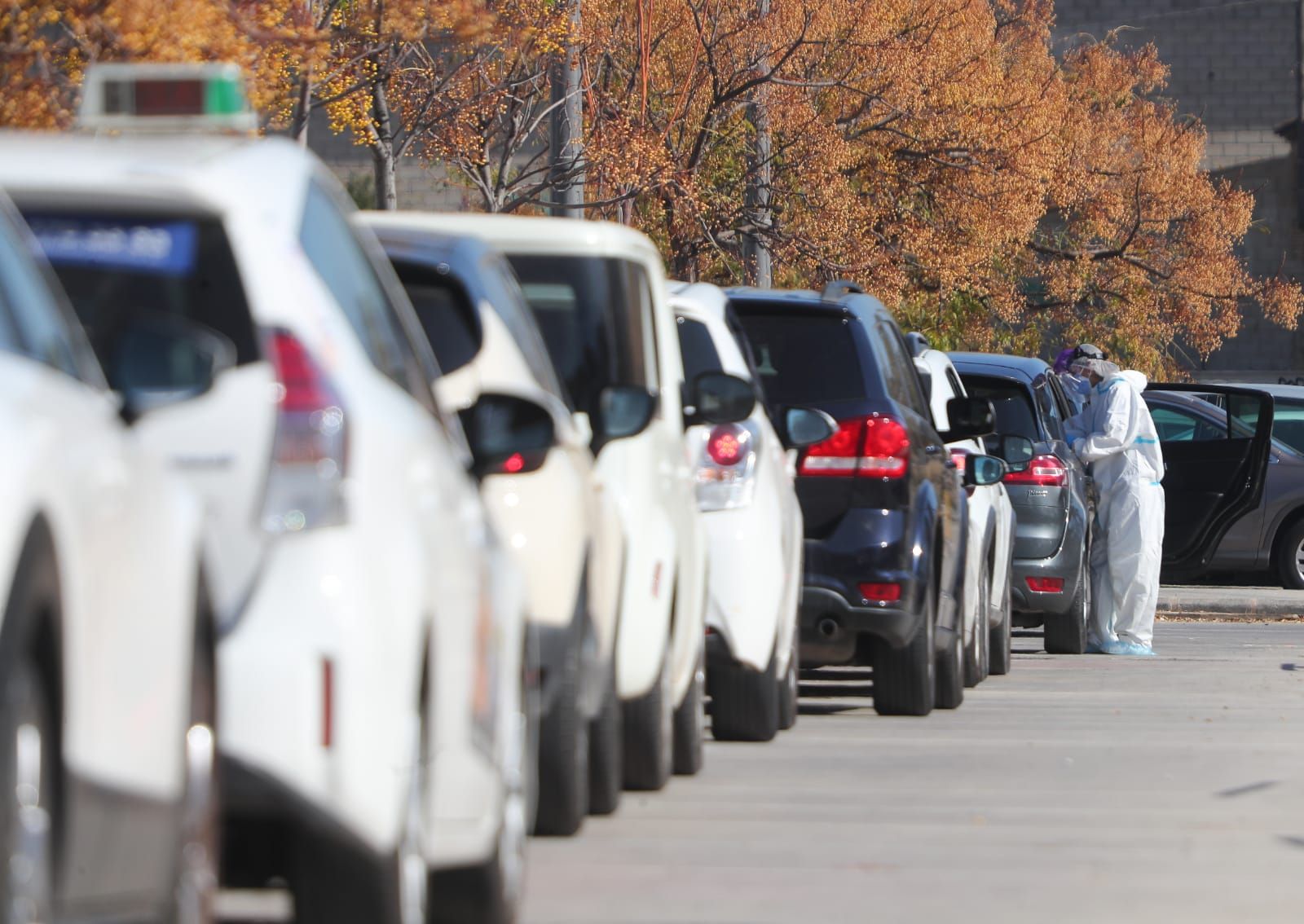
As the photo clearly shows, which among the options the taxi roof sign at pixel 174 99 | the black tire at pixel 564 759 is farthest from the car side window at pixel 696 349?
the taxi roof sign at pixel 174 99

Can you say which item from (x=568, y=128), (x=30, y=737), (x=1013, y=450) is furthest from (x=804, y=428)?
(x=568, y=128)

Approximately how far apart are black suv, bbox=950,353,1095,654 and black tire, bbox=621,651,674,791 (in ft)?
27.3

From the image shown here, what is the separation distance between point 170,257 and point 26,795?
1.62 metres

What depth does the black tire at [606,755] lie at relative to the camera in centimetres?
807

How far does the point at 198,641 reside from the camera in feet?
14.2

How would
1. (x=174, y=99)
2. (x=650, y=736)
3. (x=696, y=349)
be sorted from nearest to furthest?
(x=174, y=99) < (x=650, y=736) < (x=696, y=349)

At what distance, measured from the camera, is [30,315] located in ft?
13.1

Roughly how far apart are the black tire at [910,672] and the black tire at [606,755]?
11.5 feet

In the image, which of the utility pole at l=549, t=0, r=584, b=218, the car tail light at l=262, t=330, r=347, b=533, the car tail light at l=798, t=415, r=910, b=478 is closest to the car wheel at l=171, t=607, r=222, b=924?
the car tail light at l=262, t=330, r=347, b=533

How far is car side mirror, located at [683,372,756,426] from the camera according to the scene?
945cm

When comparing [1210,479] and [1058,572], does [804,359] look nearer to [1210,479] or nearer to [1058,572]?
[1058,572]

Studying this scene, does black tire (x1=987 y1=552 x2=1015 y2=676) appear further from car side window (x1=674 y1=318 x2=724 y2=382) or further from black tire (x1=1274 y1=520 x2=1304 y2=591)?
black tire (x1=1274 y1=520 x2=1304 y2=591)

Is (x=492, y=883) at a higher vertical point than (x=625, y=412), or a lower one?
lower

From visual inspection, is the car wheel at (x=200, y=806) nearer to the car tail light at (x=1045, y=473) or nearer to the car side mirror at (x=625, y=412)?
the car side mirror at (x=625, y=412)
